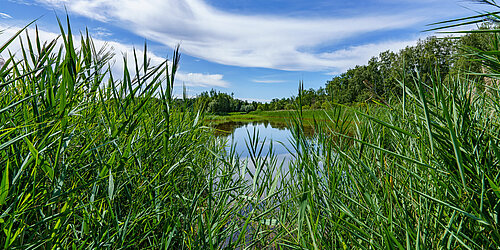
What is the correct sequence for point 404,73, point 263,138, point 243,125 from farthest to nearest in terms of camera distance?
point 243,125 → point 263,138 → point 404,73

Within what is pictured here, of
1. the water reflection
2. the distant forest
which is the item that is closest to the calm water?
the water reflection

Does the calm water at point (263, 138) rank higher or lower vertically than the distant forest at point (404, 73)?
lower

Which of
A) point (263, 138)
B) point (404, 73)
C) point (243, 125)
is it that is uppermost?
point (404, 73)

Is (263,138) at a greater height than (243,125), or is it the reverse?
(263,138)

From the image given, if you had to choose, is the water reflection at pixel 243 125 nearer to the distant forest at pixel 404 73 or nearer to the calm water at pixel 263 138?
the calm water at pixel 263 138

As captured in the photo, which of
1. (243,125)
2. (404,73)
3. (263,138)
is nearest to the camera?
(404,73)

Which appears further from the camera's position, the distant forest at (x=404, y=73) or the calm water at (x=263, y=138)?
the calm water at (x=263, y=138)

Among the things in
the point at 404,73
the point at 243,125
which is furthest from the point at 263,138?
the point at 243,125

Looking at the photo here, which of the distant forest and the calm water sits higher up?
the distant forest

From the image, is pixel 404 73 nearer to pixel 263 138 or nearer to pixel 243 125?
pixel 263 138

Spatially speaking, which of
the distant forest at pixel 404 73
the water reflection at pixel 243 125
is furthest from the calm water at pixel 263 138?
the distant forest at pixel 404 73

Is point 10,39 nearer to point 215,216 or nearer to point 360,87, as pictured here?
point 215,216

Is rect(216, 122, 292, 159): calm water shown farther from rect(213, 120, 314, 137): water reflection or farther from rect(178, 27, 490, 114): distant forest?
rect(178, 27, 490, 114): distant forest

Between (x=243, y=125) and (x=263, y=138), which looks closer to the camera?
(x=263, y=138)
